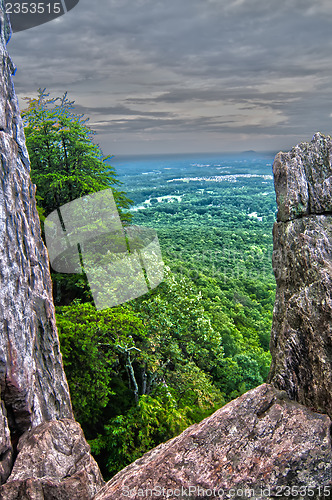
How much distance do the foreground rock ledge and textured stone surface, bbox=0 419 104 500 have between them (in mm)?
903

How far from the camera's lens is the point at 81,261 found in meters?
22.2

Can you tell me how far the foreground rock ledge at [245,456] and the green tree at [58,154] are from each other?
841 inches

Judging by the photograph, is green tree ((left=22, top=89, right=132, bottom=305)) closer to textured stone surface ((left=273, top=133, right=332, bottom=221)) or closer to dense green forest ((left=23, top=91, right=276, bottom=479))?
dense green forest ((left=23, top=91, right=276, bottom=479))

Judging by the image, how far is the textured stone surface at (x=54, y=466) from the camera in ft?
24.6

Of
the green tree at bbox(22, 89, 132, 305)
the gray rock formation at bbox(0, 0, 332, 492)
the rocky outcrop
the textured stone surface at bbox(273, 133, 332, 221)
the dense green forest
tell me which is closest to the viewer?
the gray rock formation at bbox(0, 0, 332, 492)

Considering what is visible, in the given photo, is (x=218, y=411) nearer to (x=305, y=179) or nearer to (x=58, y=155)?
(x=305, y=179)

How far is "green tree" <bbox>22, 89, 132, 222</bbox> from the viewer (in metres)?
26.4

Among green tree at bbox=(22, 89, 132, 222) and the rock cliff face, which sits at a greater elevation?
green tree at bbox=(22, 89, 132, 222)

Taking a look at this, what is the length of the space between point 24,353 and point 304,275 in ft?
30.4

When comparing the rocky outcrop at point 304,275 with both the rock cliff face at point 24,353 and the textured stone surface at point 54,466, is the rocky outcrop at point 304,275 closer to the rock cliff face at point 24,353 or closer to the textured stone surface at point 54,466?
the textured stone surface at point 54,466

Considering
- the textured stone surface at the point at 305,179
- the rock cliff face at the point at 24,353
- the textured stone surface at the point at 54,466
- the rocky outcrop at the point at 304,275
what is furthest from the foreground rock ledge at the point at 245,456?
the textured stone surface at the point at 305,179

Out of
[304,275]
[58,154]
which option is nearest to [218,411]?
[304,275]

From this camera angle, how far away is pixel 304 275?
1044 centimetres

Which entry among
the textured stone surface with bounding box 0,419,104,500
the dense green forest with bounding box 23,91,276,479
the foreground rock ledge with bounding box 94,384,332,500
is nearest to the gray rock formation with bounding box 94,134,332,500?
the foreground rock ledge with bounding box 94,384,332,500
